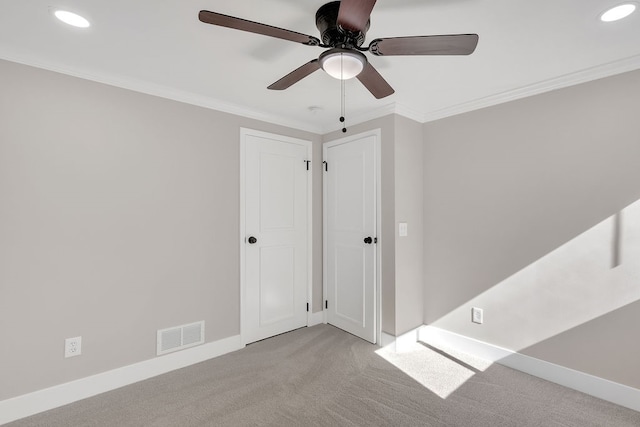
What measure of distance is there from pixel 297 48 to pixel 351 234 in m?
1.96

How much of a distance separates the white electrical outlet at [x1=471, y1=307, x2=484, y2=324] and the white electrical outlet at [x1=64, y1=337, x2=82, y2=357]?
3.23 m

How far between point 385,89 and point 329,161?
1.73 metres

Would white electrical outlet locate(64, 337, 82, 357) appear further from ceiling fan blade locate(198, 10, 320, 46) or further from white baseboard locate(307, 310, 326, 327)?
ceiling fan blade locate(198, 10, 320, 46)

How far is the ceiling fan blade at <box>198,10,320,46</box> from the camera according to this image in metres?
1.23

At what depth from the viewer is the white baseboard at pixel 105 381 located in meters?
1.95

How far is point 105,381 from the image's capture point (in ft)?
7.33

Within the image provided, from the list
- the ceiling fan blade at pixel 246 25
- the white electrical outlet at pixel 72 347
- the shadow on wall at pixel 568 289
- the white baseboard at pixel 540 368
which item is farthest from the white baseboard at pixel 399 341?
the ceiling fan blade at pixel 246 25

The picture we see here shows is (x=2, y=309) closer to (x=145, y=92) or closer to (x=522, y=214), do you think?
(x=145, y=92)

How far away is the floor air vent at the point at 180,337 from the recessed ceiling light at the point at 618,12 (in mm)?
3472

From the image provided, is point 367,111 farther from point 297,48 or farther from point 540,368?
point 540,368

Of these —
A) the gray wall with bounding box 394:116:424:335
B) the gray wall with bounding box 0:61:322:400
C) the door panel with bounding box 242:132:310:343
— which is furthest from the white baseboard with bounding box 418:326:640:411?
the gray wall with bounding box 0:61:322:400

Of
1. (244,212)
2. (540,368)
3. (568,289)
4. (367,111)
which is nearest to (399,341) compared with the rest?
(540,368)

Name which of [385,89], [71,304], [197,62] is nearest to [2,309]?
[71,304]

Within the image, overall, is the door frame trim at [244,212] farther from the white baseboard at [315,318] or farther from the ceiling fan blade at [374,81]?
the ceiling fan blade at [374,81]
